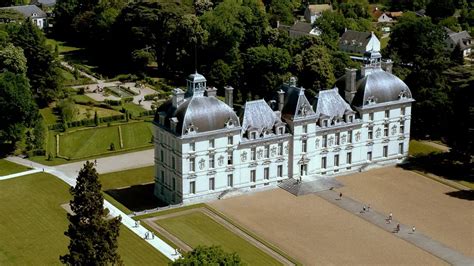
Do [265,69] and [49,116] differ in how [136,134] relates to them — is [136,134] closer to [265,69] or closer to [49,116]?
[49,116]

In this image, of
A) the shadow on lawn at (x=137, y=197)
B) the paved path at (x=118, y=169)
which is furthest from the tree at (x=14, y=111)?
the shadow on lawn at (x=137, y=197)

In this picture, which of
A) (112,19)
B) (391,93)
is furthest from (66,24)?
(391,93)

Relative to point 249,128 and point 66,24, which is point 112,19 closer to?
point 66,24

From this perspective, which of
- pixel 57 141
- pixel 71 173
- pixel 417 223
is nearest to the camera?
pixel 417 223

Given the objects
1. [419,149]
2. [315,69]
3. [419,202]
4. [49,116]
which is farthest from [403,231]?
[49,116]

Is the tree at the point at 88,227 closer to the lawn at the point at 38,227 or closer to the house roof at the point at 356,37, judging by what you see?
the lawn at the point at 38,227

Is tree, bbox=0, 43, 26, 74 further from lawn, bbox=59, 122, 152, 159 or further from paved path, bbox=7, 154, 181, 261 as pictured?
paved path, bbox=7, 154, 181, 261

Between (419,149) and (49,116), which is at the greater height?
(49,116)
